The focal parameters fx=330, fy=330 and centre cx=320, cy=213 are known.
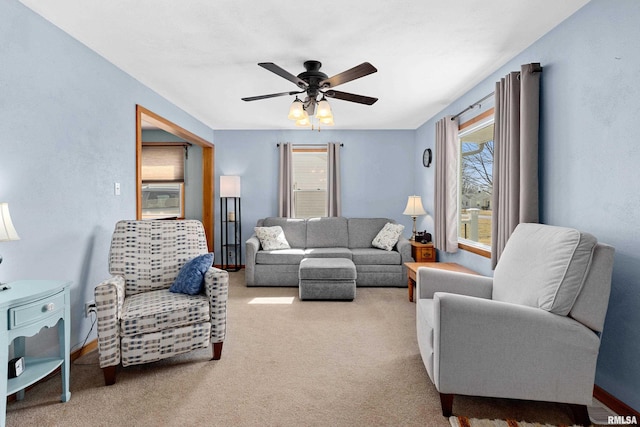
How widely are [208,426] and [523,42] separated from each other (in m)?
3.43

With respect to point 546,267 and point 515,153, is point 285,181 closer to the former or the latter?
point 515,153

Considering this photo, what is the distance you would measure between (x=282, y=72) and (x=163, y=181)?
4450 mm

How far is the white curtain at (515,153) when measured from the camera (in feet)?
8.17

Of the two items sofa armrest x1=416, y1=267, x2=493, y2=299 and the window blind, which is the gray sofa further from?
the window blind

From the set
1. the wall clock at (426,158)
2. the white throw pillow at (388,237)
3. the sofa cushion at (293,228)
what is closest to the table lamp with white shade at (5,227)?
the sofa cushion at (293,228)

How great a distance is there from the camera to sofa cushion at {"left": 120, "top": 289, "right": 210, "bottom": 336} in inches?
85.6

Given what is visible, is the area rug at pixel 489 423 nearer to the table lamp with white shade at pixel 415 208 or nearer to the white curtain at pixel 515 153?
the white curtain at pixel 515 153

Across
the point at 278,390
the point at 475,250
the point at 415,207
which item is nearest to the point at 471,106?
the point at 475,250

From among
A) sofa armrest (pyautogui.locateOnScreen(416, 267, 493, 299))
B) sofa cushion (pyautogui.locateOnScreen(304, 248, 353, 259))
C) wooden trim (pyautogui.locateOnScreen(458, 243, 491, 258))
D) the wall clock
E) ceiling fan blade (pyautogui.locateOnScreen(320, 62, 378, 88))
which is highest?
ceiling fan blade (pyautogui.locateOnScreen(320, 62, 378, 88))

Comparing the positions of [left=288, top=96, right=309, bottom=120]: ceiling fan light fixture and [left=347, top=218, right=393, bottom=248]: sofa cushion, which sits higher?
[left=288, top=96, right=309, bottom=120]: ceiling fan light fixture

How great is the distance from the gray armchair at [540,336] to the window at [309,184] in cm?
438

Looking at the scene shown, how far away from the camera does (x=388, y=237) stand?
5.00 meters

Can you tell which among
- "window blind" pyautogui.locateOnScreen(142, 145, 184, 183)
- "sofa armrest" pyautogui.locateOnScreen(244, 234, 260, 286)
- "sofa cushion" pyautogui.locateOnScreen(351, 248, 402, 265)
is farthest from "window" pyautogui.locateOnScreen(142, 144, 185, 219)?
"sofa cushion" pyautogui.locateOnScreen(351, 248, 402, 265)

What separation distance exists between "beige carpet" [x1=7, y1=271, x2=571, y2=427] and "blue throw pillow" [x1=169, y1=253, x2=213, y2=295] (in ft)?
1.73
